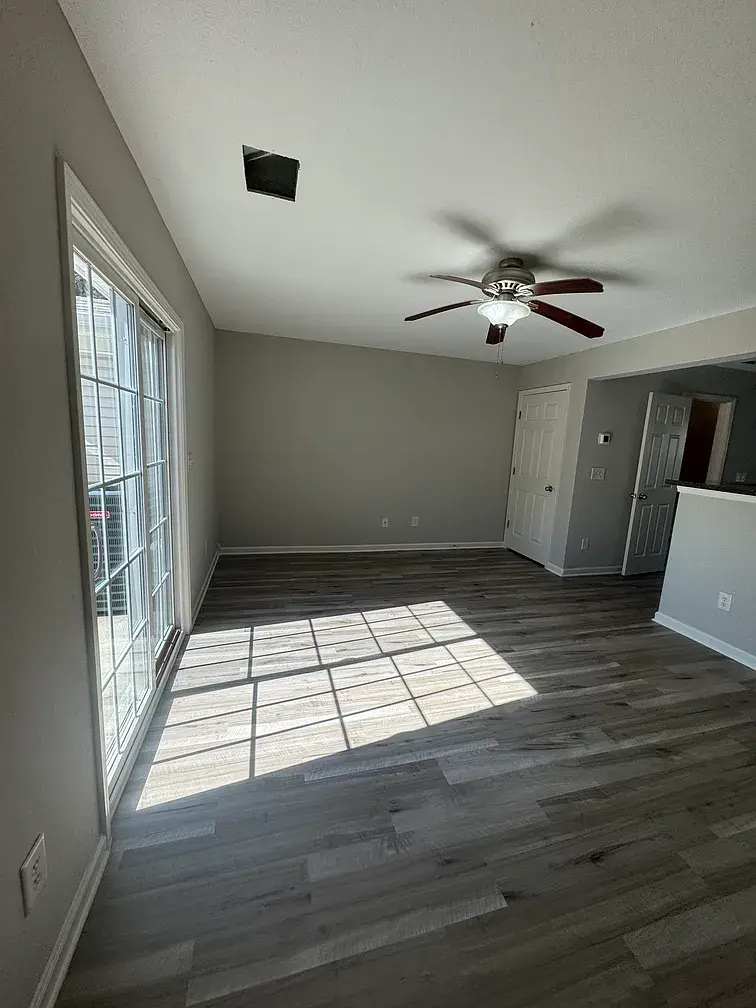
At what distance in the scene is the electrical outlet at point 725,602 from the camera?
117 inches

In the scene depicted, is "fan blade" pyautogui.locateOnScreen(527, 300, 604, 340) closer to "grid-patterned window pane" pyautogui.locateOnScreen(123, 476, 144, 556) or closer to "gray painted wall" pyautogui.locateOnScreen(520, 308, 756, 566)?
"gray painted wall" pyautogui.locateOnScreen(520, 308, 756, 566)

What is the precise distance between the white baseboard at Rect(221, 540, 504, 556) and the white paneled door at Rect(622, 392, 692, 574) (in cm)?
160

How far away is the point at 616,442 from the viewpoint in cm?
439

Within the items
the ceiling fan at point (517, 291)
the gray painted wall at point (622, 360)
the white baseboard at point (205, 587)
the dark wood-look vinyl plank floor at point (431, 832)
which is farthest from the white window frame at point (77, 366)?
the gray painted wall at point (622, 360)

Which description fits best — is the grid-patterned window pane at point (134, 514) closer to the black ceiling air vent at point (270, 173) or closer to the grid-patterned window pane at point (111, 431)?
the grid-patterned window pane at point (111, 431)

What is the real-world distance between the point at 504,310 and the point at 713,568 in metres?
2.54

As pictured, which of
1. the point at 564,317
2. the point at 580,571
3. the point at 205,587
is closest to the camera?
the point at 564,317

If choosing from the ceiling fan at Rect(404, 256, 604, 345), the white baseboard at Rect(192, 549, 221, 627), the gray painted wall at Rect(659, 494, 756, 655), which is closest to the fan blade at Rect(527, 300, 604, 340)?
the ceiling fan at Rect(404, 256, 604, 345)

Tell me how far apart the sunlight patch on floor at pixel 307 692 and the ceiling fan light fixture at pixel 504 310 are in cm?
213

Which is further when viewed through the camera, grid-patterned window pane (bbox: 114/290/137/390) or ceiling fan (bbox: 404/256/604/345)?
ceiling fan (bbox: 404/256/604/345)

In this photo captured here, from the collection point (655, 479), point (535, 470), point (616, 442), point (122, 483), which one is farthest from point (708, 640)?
point (122, 483)

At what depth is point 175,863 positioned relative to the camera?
→ 137 centimetres

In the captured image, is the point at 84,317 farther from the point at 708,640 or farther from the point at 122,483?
the point at 708,640

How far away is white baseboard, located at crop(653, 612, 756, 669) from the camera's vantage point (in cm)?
284
